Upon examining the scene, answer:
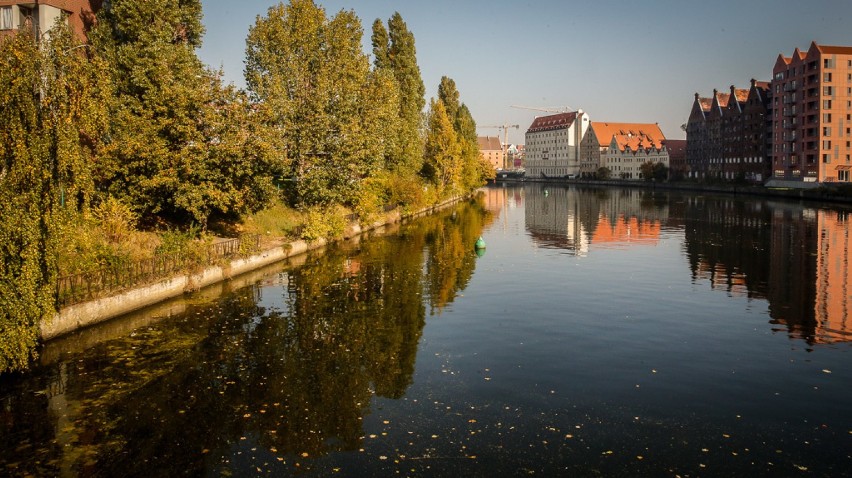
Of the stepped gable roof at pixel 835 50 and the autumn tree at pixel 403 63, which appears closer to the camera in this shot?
the autumn tree at pixel 403 63

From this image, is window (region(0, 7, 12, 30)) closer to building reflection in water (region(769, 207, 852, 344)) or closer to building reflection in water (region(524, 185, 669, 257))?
building reflection in water (region(524, 185, 669, 257))

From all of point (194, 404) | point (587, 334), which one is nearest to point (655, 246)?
point (587, 334)

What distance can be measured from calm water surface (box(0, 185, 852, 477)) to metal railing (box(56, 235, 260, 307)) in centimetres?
145

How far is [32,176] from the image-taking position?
1806cm

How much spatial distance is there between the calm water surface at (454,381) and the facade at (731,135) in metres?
127

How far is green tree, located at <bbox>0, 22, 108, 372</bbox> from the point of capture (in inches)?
663

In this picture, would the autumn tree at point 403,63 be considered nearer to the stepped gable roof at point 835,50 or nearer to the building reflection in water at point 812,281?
the building reflection in water at point 812,281

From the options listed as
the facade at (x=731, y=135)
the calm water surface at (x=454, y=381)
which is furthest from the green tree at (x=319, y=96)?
the facade at (x=731, y=135)

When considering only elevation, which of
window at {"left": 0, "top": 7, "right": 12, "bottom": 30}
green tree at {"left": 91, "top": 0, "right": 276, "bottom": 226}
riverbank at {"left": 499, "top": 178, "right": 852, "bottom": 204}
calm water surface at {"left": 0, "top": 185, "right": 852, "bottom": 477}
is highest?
window at {"left": 0, "top": 7, "right": 12, "bottom": 30}

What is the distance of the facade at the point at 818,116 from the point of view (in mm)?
120688

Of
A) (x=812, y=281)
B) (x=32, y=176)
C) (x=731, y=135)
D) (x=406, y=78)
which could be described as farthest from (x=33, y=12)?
(x=731, y=135)

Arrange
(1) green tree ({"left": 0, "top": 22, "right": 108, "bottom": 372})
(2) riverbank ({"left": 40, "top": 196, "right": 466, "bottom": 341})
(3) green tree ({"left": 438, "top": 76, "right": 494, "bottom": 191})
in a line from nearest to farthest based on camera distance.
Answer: (1) green tree ({"left": 0, "top": 22, "right": 108, "bottom": 372}), (2) riverbank ({"left": 40, "top": 196, "right": 466, "bottom": 341}), (3) green tree ({"left": 438, "top": 76, "right": 494, "bottom": 191})

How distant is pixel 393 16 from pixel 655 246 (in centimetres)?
4568

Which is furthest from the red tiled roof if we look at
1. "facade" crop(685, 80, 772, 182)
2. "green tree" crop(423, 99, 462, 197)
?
"green tree" crop(423, 99, 462, 197)
